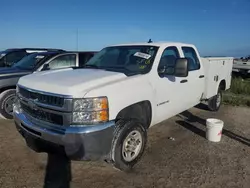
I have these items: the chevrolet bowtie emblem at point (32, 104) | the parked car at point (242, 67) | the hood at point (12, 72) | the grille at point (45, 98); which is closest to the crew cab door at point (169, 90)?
the grille at point (45, 98)

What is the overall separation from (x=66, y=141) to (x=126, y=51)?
238cm

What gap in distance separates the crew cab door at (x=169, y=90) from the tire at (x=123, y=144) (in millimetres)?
708

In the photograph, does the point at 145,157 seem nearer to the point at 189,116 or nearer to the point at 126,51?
the point at 126,51

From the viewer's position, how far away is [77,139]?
3.04 m

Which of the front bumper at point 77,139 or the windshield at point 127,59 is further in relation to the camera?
the windshield at point 127,59

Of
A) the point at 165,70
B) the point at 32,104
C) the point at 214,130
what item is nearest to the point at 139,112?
the point at 165,70

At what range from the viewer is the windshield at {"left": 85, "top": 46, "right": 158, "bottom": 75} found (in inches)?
168

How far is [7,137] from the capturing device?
506 cm

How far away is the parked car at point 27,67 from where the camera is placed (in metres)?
6.00

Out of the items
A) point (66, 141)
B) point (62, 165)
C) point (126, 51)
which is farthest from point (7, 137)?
point (126, 51)

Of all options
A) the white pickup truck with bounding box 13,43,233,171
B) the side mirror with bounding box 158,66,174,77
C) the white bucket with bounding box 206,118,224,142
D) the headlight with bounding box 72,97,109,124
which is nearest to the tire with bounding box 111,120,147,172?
the white pickup truck with bounding box 13,43,233,171

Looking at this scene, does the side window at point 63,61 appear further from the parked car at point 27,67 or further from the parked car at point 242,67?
the parked car at point 242,67

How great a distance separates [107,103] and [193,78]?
274 cm

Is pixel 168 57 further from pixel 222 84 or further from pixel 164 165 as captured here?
pixel 222 84
